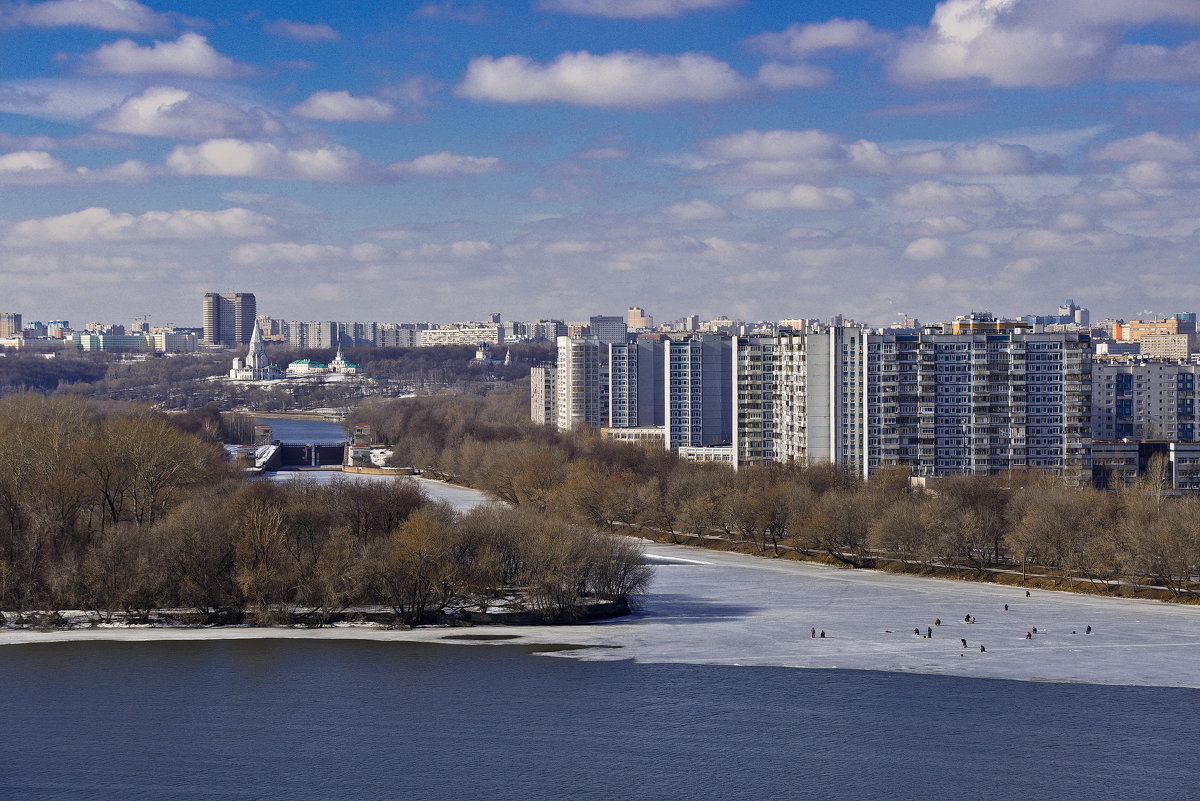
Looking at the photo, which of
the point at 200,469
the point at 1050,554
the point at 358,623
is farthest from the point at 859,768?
the point at 200,469

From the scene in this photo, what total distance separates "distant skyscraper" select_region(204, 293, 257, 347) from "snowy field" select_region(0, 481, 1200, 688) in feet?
334

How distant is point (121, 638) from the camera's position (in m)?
14.2

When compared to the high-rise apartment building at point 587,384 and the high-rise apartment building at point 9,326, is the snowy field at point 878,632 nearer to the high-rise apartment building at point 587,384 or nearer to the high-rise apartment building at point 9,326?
the high-rise apartment building at point 587,384

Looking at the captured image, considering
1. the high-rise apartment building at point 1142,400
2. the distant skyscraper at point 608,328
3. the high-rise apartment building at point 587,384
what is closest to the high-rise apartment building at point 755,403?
the high-rise apartment building at point 1142,400

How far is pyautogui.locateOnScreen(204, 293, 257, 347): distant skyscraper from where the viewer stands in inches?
4523

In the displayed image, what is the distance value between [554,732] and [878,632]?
4.73 metres

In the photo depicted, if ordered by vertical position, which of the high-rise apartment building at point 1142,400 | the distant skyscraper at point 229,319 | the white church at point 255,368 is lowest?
the high-rise apartment building at point 1142,400

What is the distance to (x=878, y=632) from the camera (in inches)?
564

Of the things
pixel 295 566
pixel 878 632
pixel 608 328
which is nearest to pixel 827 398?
pixel 878 632

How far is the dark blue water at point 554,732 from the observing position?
9.48 m

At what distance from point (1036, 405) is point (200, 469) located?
13931mm

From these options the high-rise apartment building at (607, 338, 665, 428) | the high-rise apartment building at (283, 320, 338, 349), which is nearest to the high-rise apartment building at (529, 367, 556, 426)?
the high-rise apartment building at (607, 338, 665, 428)

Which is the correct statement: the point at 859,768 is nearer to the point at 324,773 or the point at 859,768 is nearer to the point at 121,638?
the point at 324,773

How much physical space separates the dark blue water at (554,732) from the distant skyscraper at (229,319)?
104837mm
